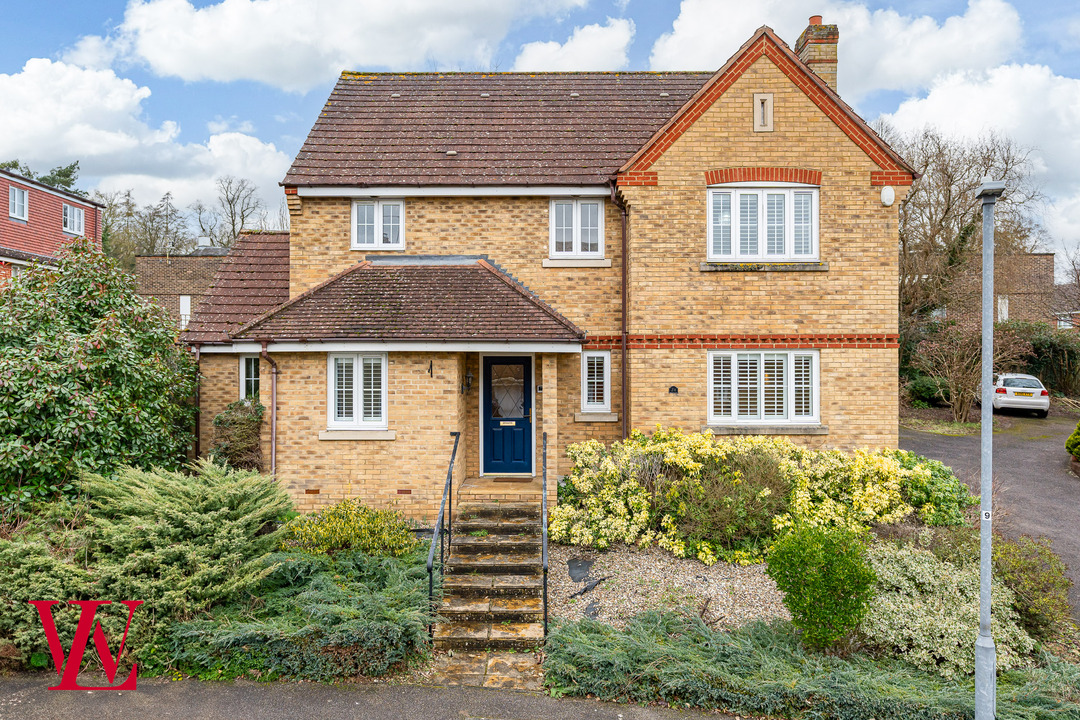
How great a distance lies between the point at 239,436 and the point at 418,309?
430cm

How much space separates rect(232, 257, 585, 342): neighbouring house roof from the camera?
10.0 meters

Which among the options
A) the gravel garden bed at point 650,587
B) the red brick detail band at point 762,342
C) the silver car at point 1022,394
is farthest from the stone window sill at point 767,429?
the silver car at point 1022,394

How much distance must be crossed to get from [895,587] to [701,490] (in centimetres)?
280

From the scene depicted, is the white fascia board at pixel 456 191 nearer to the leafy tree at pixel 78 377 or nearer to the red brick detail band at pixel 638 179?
the red brick detail band at pixel 638 179

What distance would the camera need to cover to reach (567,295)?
11.9 metres

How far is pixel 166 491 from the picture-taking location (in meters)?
7.61

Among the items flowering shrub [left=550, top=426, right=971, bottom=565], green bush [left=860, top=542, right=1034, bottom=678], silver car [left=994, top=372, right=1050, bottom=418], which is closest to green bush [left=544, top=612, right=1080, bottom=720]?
green bush [left=860, top=542, right=1034, bottom=678]

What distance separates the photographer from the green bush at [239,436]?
11203 mm

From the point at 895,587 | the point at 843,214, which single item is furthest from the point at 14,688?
the point at 843,214

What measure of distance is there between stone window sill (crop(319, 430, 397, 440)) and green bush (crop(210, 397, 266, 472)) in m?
1.79

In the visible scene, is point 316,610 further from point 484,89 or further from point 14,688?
point 484,89

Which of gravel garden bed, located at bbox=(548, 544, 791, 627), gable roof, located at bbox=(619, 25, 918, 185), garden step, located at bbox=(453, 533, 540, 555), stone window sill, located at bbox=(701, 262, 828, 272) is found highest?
gable roof, located at bbox=(619, 25, 918, 185)

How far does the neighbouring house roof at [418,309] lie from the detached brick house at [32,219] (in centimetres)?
1962

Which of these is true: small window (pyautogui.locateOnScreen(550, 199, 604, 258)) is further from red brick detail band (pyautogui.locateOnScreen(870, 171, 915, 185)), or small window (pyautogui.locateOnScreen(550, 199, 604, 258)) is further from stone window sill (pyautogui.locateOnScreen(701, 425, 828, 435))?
red brick detail band (pyautogui.locateOnScreen(870, 171, 915, 185))
